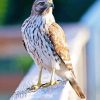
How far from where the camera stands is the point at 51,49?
5.34 meters

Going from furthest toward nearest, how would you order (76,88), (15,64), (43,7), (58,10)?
(58,10)
(15,64)
(43,7)
(76,88)

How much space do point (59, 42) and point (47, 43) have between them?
0.33 feet

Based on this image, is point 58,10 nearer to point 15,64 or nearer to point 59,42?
point 15,64

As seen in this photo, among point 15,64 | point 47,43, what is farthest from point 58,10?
point 47,43

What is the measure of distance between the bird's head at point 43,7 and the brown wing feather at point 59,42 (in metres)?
0.14

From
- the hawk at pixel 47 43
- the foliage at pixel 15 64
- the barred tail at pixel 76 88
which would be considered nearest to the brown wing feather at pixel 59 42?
the hawk at pixel 47 43

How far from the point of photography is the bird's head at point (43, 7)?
17.6 ft

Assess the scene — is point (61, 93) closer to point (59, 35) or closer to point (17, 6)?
point (59, 35)

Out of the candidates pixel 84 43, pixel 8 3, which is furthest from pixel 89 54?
pixel 8 3

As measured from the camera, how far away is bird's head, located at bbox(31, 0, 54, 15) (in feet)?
17.6

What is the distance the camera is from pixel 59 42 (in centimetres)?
534

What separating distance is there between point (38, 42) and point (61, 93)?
0.67m

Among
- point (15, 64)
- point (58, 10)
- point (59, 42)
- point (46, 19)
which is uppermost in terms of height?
point (46, 19)

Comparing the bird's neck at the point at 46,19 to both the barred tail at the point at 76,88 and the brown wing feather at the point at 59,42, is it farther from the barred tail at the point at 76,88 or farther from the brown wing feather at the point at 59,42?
the barred tail at the point at 76,88
